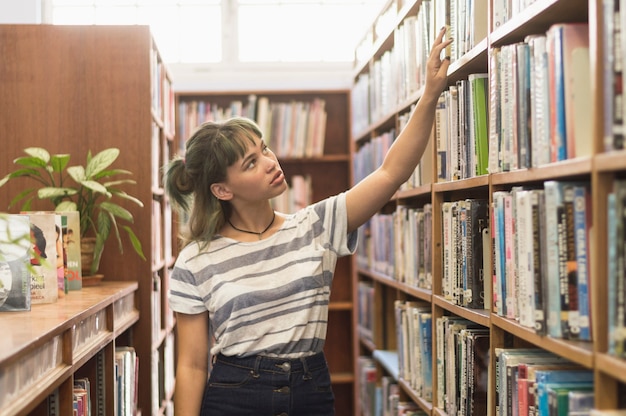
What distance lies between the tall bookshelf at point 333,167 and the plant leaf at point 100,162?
81.2 inches

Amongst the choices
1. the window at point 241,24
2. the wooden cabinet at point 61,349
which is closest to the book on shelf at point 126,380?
the wooden cabinet at point 61,349

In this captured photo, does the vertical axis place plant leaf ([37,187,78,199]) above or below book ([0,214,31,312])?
above

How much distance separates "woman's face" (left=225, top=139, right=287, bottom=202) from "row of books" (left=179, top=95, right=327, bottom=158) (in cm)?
253

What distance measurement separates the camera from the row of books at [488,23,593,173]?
1.40 metres

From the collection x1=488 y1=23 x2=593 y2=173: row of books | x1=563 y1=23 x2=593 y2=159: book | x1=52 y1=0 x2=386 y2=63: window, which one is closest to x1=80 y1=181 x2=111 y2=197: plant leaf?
x1=488 y1=23 x2=593 y2=173: row of books

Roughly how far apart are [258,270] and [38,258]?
0.62 meters

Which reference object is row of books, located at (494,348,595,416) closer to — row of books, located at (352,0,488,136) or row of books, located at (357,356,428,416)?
row of books, located at (352,0,488,136)

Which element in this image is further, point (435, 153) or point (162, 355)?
point (162, 355)

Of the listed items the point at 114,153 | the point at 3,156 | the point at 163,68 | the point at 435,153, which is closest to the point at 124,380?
the point at 114,153

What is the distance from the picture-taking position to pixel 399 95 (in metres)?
2.94

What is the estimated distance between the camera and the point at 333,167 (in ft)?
15.9

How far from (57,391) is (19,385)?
0.34 m

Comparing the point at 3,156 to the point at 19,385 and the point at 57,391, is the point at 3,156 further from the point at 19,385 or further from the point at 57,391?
the point at 19,385

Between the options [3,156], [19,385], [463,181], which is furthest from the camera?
[3,156]
